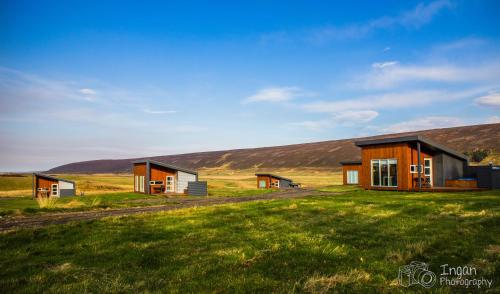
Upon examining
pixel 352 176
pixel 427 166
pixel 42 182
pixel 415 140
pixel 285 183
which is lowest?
pixel 285 183

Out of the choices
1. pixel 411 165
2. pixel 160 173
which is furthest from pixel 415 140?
pixel 160 173

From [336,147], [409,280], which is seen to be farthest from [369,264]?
[336,147]

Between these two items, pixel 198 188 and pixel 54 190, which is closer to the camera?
pixel 198 188

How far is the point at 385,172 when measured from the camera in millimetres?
33438

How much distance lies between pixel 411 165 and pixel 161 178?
93.3 ft

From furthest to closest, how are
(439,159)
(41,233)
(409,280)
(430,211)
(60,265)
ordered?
(439,159)
(430,211)
(41,233)
(60,265)
(409,280)

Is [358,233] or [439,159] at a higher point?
[439,159]

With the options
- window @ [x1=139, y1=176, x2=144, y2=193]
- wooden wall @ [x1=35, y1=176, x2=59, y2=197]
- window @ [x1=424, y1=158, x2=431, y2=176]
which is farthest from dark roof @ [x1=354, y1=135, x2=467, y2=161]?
wooden wall @ [x1=35, y1=176, x2=59, y2=197]

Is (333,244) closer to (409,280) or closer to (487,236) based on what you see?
(409,280)

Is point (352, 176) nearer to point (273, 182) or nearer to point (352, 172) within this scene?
point (352, 172)

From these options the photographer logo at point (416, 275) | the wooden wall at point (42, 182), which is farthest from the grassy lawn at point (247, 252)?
the wooden wall at point (42, 182)

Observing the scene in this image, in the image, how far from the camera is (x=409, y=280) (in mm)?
6566

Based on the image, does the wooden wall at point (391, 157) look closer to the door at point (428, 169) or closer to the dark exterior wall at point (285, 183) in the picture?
the door at point (428, 169)

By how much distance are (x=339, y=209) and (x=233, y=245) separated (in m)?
9.42
